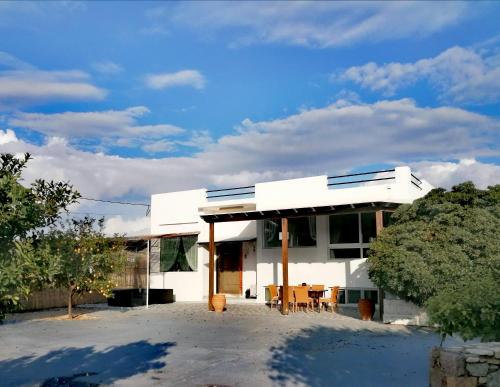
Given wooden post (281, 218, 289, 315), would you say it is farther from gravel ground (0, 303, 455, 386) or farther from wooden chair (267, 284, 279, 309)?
wooden chair (267, 284, 279, 309)

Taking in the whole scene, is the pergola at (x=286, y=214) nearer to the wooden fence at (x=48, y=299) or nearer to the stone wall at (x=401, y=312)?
the stone wall at (x=401, y=312)

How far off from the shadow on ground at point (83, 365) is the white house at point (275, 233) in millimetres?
7241

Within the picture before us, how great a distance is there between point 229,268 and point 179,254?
2206mm

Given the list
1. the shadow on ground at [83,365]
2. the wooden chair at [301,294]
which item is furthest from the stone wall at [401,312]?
the shadow on ground at [83,365]

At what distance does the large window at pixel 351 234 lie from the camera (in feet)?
57.1

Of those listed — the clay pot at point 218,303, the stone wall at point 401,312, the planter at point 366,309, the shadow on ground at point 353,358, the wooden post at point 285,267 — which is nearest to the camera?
the shadow on ground at point 353,358

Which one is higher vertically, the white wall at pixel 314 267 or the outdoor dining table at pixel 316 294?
the white wall at pixel 314 267

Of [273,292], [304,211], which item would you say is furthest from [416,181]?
[273,292]

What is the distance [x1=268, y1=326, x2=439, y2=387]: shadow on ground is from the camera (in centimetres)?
746

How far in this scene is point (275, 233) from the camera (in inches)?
780

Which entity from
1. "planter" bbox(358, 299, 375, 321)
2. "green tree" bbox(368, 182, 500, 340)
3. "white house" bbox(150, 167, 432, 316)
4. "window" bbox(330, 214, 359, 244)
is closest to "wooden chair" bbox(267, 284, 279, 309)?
"white house" bbox(150, 167, 432, 316)

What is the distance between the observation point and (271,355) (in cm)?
920

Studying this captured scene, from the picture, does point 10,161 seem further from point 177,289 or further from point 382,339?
point 177,289

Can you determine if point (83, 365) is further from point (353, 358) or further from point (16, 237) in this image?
point (16, 237)
